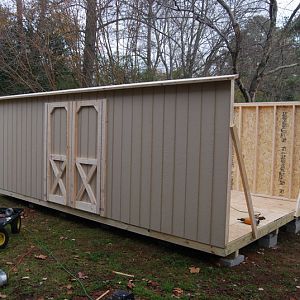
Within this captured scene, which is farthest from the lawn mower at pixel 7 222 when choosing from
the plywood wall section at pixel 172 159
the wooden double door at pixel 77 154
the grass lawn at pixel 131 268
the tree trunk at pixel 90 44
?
the tree trunk at pixel 90 44

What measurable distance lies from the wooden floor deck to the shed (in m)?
0.02

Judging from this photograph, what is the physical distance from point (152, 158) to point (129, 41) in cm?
704

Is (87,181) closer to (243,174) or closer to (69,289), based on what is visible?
(69,289)

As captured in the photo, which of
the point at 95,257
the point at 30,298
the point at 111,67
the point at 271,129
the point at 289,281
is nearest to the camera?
the point at 30,298

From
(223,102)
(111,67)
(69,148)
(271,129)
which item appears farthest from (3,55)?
(223,102)

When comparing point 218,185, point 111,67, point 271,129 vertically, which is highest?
point 111,67

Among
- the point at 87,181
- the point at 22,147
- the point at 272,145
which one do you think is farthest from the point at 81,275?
the point at 272,145

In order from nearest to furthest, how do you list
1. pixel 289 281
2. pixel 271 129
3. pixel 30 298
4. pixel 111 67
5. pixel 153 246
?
1. pixel 30 298
2. pixel 289 281
3. pixel 153 246
4. pixel 271 129
5. pixel 111 67

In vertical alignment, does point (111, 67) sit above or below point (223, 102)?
above

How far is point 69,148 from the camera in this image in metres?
5.51

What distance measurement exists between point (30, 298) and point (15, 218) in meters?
1.89

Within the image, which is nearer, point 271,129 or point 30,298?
point 30,298

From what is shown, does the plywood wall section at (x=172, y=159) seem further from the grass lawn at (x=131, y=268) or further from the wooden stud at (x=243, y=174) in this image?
the grass lawn at (x=131, y=268)

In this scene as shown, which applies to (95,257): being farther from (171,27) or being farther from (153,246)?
(171,27)
